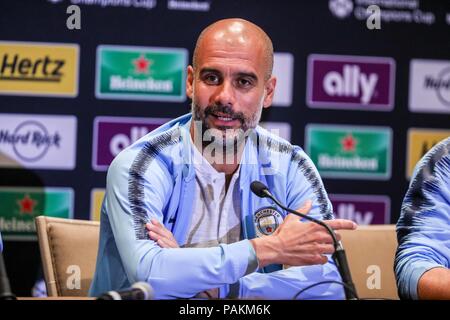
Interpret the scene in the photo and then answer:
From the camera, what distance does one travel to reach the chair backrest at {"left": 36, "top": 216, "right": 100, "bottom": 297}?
2.69 metres

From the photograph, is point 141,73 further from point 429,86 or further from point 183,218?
point 429,86

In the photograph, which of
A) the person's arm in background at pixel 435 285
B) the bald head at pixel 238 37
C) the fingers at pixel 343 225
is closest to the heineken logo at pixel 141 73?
the bald head at pixel 238 37

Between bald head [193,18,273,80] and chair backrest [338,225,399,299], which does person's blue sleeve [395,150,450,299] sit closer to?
chair backrest [338,225,399,299]

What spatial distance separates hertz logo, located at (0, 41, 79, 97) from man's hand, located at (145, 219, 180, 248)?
0.80 metres

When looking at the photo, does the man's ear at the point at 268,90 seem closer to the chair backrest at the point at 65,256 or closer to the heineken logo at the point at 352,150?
the heineken logo at the point at 352,150

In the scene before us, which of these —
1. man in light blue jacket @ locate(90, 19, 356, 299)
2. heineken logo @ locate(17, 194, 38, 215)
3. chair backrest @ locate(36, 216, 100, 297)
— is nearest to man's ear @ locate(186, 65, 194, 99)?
man in light blue jacket @ locate(90, 19, 356, 299)

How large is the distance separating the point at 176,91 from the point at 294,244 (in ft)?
3.12

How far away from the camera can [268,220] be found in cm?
246

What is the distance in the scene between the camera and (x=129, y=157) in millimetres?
2480

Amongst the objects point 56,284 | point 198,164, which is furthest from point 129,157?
point 56,284

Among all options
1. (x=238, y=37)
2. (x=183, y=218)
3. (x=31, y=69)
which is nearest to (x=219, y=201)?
(x=183, y=218)

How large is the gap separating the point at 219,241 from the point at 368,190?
87 centimetres

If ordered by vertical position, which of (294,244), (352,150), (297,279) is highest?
(352,150)

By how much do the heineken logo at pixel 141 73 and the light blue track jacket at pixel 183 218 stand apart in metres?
0.37
